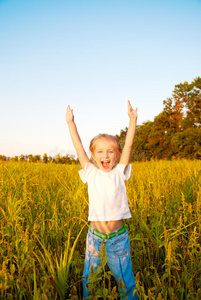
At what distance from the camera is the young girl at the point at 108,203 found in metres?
1.74

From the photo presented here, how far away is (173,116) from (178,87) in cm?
347

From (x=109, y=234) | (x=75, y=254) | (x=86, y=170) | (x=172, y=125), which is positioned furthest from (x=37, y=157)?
(x=172, y=125)

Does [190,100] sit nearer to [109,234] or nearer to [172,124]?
[172,124]

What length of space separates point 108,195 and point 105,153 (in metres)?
0.32

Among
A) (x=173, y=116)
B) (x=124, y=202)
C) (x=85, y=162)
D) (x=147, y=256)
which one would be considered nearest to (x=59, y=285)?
(x=124, y=202)

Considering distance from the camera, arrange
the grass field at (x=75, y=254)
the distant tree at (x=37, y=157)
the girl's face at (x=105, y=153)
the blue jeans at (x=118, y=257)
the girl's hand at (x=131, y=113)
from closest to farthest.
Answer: the grass field at (x=75, y=254), the blue jeans at (x=118, y=257), the girl's face at (x=105, y=153), the girl's hand at (x=131, y=113), the distant tree at (x=37, y=157)

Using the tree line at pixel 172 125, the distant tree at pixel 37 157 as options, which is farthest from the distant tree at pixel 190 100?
the distant tree at pixel 37 157

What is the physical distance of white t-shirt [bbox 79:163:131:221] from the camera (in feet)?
5.96

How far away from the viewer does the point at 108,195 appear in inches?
72.6

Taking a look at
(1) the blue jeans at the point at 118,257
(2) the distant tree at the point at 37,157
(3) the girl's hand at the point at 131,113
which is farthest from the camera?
(2) the distant tree at the point at 37,157

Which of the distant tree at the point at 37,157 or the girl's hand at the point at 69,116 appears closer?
the girl's hand at the point at 69,116

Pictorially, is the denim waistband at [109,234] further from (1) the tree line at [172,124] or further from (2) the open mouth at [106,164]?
(1) the tree line at [172,124]

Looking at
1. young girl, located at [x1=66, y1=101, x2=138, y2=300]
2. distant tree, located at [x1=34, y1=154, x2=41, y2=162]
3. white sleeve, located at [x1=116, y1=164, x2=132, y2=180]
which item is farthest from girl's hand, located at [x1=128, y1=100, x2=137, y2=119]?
distant tree, located at [x1=34, y1=154, x2=41, y2=162]

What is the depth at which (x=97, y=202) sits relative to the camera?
1845 millimetres
